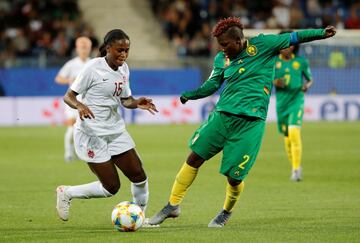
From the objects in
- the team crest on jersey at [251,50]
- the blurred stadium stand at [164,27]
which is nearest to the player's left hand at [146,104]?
the team crest on jersey at [251,50]

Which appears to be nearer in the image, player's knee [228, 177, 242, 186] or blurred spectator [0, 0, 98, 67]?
player's knee [228, 177, 242, 186]

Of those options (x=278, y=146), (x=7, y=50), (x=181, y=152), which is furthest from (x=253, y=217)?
(x=7, y=50)

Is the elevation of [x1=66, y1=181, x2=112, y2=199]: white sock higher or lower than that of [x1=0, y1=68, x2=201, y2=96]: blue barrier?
higher

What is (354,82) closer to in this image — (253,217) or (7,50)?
(7,50)

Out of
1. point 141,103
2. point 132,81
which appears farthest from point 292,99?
point 132,81

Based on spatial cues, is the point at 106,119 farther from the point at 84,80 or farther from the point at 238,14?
the point at 238,14

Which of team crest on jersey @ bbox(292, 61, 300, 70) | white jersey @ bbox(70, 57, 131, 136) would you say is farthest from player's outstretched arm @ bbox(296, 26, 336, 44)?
team crest on jersey @ bbox(292, 61, 300, 70)

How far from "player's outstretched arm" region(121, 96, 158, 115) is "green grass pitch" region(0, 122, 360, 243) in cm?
132

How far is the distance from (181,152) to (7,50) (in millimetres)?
12153

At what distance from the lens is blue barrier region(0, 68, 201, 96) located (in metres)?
27.9

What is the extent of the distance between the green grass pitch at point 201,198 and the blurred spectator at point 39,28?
8.06 m

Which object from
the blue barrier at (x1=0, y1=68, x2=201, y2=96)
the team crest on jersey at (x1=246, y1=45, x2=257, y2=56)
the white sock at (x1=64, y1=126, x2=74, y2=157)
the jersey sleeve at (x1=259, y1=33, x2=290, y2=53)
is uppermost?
the jersey sleeve at (x1=259, y1=33, x2=290, y2=53)

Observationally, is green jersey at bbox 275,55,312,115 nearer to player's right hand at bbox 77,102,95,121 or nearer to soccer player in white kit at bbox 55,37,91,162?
soccer player in white kit at bbox 55,37,91,162

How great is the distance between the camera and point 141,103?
9.76 m
